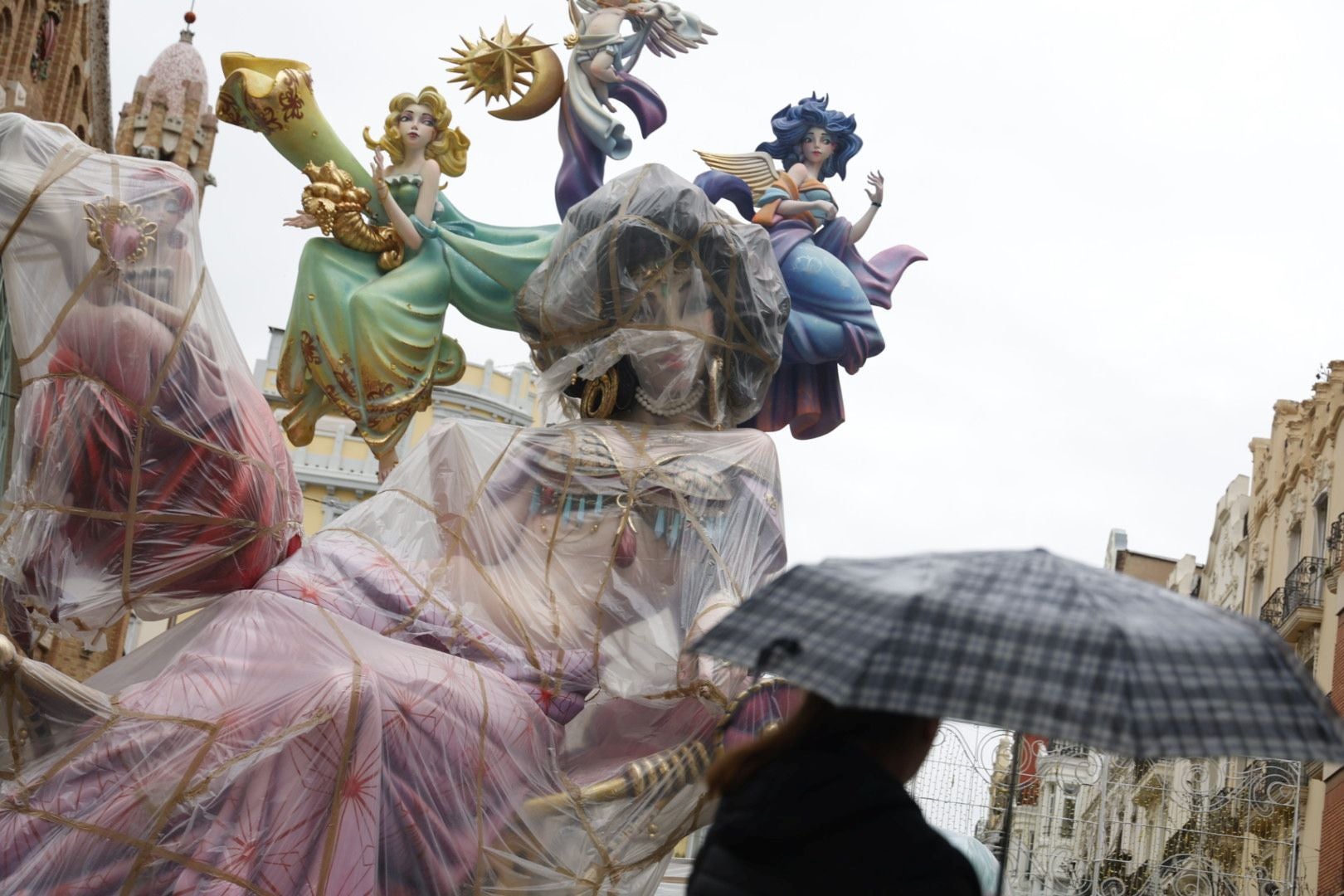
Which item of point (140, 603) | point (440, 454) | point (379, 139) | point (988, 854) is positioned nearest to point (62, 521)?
point (140, 603)

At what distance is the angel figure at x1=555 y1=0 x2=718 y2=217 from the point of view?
27.2 ft

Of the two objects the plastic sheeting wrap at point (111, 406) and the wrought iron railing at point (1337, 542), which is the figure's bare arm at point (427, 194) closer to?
the plastic sheeting wrap at point (111, 406)

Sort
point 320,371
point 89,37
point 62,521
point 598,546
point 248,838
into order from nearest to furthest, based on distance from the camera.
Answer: point 248,838 → point 62,521 → point 598,546 → point 320,371 → point 89,37

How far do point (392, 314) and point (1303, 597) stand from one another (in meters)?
20.0

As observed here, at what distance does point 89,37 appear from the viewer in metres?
26.7

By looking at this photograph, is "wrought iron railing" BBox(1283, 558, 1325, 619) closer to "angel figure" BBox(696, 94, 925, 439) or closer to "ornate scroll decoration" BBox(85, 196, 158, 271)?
"angel figure" BBox(696, 94, 925, 439)

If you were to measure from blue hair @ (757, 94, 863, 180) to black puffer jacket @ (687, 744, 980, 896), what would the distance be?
18.8 feet

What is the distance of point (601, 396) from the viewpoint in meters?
7.35

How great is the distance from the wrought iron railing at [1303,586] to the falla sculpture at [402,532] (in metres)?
18.8

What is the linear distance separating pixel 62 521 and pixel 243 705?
2.97 feet

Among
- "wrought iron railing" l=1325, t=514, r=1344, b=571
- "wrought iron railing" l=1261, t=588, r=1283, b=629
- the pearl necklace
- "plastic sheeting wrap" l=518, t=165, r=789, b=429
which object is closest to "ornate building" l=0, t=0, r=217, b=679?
"plastic sheeting wrap" l=518, t=165, r=789, b=429

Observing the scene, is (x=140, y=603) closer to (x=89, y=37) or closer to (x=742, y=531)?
(x=742, y=531)

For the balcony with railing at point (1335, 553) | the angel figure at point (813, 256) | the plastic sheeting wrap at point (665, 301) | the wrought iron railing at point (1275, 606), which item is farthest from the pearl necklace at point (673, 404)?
the wrought iron railing at point (1275, 606)

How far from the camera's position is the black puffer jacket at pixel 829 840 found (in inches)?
124
